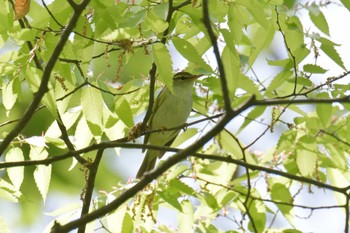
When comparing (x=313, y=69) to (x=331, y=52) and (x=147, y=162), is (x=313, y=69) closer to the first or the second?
(x=331, y=52)

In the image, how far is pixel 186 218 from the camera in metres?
3.68

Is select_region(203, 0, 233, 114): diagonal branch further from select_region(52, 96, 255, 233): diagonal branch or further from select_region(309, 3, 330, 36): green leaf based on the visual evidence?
select_region(309, 3, 330, 36): green leaf

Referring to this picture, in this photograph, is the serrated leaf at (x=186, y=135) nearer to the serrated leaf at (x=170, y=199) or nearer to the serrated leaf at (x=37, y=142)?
the serrated leaf at (x=170, y=199)

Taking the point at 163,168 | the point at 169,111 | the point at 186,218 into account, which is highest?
the point at 169,111

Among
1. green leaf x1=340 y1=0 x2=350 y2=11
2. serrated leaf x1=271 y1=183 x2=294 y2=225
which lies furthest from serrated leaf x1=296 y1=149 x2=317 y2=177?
green leaf x1=340 y1=0 x2=350 y2=11

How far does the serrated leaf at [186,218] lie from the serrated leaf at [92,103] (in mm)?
847

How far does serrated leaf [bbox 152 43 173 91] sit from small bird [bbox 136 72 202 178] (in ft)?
6.66

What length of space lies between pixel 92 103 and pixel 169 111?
2.08m

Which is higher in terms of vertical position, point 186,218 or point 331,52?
point 331,52

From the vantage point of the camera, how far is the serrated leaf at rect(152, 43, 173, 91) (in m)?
2.70

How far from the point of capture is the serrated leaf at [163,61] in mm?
2697

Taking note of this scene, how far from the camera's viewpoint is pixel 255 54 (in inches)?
119

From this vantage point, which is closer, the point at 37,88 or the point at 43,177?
the point at 37,88

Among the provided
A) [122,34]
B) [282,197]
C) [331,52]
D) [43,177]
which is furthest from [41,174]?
[331,52]
